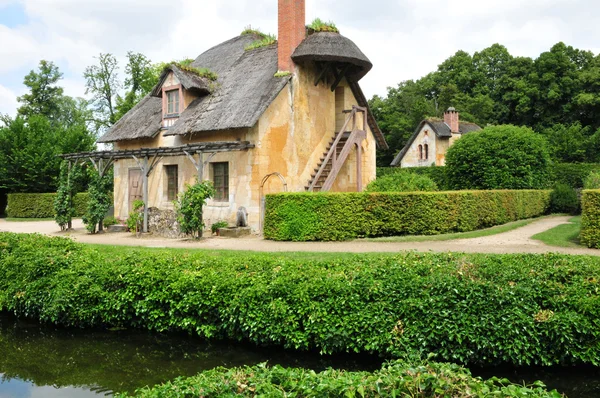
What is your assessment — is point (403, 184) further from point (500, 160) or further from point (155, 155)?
point (155, 155)

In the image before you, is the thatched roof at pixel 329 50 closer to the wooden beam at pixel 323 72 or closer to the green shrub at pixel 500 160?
the wooden beam at pixel 323 72

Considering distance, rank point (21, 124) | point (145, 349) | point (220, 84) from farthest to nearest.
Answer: point (21, 124) < point (220, 84) < point (145, 349)

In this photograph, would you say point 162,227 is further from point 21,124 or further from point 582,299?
point 21,124

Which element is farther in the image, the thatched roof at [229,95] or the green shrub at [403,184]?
the green shrub at [403,184]

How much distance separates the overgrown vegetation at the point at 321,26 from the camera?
19578 mm

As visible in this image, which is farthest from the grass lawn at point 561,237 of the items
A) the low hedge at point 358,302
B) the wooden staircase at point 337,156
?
the wooden staircase at point 337,156

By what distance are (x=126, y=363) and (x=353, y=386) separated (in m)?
4.17

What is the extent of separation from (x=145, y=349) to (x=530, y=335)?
500cm

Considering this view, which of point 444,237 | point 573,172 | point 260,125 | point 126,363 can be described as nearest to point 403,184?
point 444,237

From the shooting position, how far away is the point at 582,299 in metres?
5.79

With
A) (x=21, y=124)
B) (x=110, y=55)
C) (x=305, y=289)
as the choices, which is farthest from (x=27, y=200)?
(x=305, y=289)

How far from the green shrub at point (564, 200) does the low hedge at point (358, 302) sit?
2065cm

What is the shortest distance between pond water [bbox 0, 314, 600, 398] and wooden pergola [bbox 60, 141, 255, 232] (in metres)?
9.73

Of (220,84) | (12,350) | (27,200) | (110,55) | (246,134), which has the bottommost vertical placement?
(12,350)
